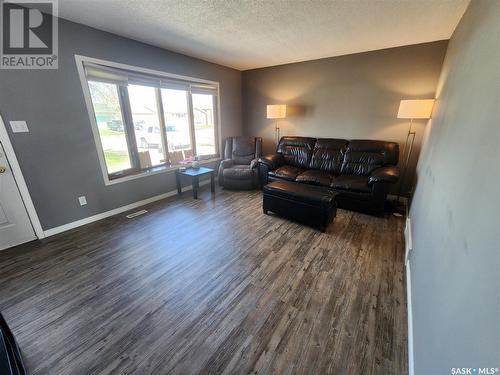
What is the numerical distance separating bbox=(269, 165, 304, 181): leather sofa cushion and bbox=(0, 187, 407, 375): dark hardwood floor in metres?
1.20

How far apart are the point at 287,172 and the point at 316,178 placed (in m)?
0.55

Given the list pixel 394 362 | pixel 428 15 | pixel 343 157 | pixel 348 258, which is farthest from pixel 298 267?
pixel 428 15

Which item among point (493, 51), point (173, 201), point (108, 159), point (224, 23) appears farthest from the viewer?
point (173, 201)

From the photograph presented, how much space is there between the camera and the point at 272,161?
3951 mm

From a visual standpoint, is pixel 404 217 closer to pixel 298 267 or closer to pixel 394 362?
pixel 298 267

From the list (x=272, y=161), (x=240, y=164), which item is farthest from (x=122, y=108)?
(x=272, y=161)

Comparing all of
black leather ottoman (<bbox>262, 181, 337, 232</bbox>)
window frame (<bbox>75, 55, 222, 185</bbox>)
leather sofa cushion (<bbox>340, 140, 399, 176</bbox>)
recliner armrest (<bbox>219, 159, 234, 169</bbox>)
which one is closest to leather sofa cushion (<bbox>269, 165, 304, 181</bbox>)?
black leather ottoman (<bbox>262, 181, 337, 232</bbox>)

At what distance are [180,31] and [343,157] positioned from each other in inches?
125

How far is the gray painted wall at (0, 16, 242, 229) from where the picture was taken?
2.22 meters

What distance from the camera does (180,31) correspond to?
265cm

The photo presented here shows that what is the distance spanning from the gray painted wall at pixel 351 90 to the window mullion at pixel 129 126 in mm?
2869

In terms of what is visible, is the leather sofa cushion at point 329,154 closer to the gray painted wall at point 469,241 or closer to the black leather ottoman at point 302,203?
the black leather ottoman at point 302,203

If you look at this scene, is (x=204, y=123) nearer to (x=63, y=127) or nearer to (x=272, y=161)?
(x=272, y=161)

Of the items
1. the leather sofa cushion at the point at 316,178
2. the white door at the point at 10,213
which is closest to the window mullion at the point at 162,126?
the white door at the point at 10,213
